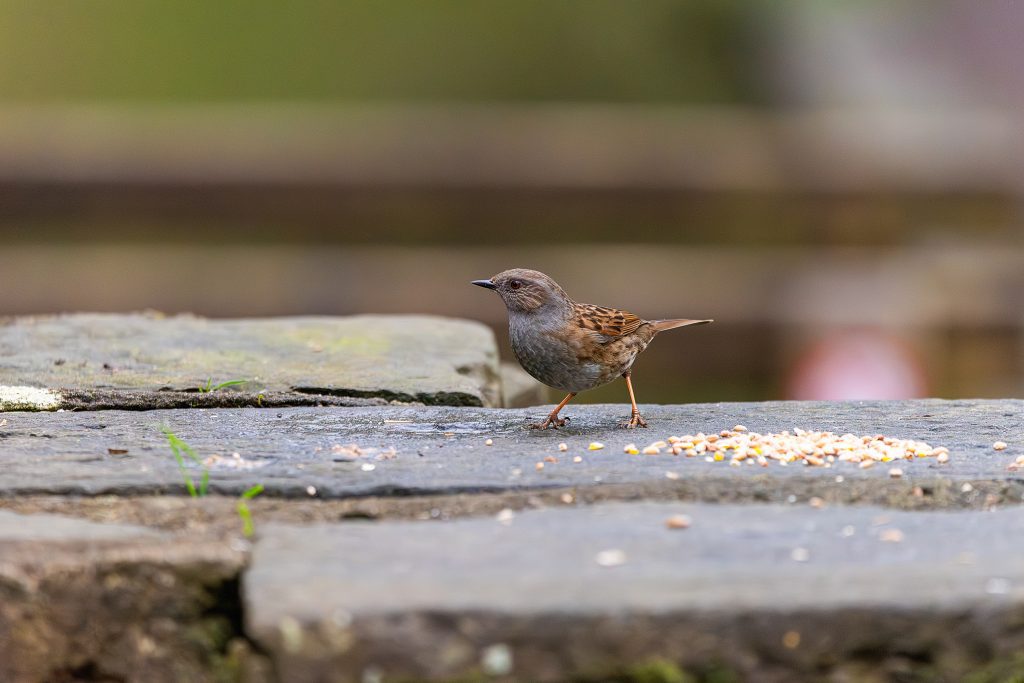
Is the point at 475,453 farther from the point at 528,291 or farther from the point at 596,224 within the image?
the point at 596,224

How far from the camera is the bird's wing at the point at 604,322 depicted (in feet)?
12.3

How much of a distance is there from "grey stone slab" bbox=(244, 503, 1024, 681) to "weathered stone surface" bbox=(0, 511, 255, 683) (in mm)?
105

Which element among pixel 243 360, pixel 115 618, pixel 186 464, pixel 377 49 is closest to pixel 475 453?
pixel 186 464

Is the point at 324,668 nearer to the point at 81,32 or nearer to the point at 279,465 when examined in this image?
the point at 279,465

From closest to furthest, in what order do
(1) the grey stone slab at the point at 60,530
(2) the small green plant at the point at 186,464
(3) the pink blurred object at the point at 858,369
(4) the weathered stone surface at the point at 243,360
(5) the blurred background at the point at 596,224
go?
(1) the grey stone slab at the point at 60,530 → (2) the small green plant at the point at 186,464 → (4) the weathered stone surface at the point at 243,360 → (3) the pink blurred object at the point at 858,369 → (5) the blurred background at the point at 596,224

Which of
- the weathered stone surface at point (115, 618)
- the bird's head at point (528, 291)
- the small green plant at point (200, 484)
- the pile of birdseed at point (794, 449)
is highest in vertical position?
the bird's head at point (528, 291)

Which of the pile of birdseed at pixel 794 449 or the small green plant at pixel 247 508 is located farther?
the pile of birdseed at pixel 794 449

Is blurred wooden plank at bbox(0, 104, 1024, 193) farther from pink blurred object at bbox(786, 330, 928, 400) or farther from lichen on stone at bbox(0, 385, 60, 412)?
lichen on stone at bbox(0, 385, 60, 412)

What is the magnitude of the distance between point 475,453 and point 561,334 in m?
0.85

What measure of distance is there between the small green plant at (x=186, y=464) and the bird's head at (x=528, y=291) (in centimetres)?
111

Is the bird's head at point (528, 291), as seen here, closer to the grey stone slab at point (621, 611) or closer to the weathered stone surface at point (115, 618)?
the grey stone slab at point (621, 611)

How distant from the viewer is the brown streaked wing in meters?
3.76

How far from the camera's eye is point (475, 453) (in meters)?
2.91

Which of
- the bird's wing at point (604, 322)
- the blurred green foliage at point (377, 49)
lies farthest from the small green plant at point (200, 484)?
the blurred green foliage at point (377, 49)
